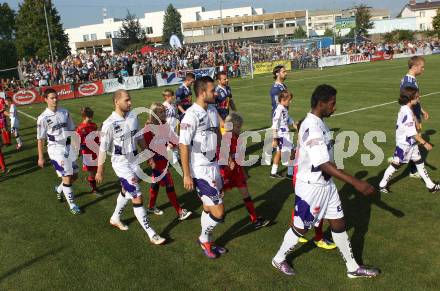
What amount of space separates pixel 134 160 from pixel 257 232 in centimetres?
235

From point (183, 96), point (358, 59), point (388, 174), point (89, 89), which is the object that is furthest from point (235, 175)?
point (358, 59)

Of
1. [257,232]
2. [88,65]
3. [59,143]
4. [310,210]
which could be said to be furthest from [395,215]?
[88,65]

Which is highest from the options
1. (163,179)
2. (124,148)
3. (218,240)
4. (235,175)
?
(124,148)

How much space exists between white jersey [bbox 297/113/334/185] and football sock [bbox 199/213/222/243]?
145cm

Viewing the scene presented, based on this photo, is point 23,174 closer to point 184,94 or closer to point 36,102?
point 184,94

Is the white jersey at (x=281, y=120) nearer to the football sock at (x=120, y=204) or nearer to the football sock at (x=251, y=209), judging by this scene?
the football sock at (x=251, y=209)

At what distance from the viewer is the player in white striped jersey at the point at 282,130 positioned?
29.6 feet

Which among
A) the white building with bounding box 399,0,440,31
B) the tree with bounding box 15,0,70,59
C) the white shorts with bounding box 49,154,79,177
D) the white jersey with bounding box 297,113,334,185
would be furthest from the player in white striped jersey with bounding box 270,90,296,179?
the white building with bounding box 399,0,440,31

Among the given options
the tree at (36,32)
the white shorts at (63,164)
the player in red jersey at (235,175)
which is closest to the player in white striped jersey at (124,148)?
the player in red jersey at (235,175)

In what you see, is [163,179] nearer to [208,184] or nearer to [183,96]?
[208,184]

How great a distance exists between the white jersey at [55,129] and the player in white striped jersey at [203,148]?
3588 millimetres

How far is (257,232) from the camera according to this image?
22.8 feet

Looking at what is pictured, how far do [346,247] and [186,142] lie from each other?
2446mm

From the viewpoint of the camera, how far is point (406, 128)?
768cm
